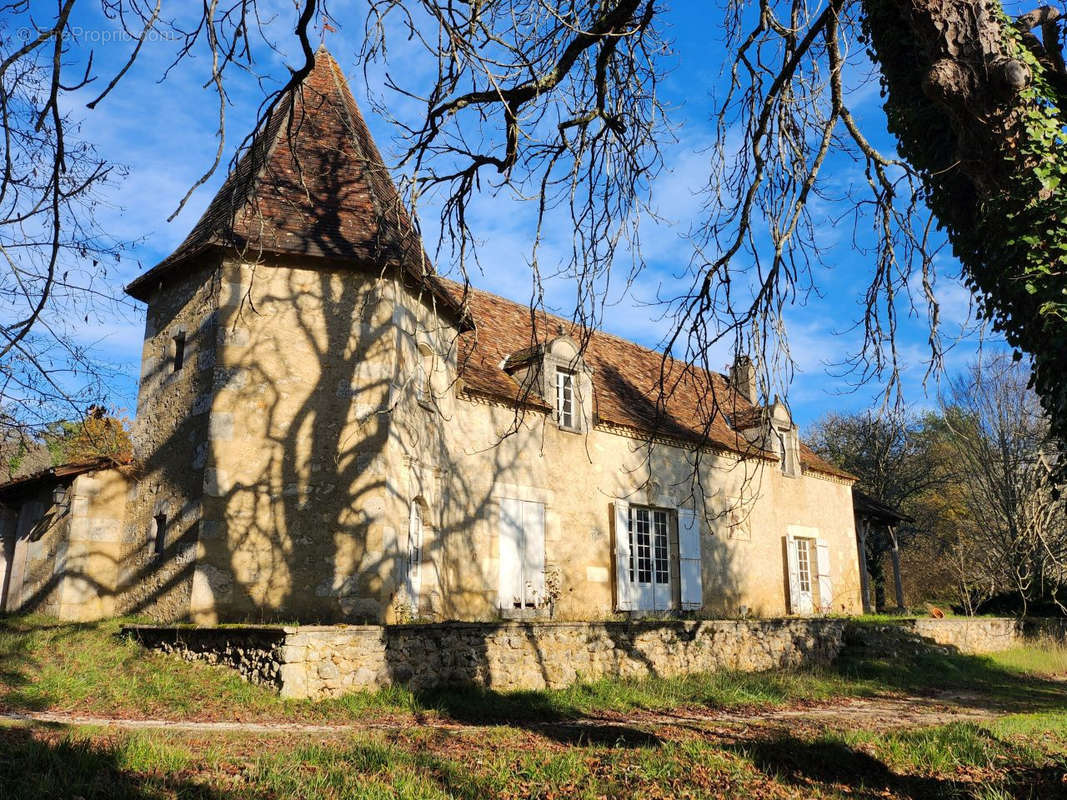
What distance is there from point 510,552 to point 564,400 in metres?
3.12

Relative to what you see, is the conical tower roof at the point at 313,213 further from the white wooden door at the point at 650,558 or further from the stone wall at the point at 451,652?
the white wooden door at the point at 650,558

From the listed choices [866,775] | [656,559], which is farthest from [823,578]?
[866,775]

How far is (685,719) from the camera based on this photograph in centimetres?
831

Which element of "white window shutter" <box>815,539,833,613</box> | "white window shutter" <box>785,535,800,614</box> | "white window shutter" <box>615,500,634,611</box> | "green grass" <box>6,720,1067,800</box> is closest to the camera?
"green grass" <box>6,720,1067,800</box>

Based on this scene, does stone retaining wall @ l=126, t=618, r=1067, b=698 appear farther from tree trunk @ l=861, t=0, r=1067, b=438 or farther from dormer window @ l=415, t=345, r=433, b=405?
tree trunk @ l=861, t=0, r=1067, b=438

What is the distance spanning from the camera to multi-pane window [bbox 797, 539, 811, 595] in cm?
1838

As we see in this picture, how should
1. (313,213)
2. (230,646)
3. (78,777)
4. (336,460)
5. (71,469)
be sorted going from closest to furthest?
(78,777)
(230,646)
(336,460)
(71,469)
(313,213)

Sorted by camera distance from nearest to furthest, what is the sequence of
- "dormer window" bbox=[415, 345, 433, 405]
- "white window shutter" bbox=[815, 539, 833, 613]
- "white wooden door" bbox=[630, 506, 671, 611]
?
1. "dormer window" bbox=[415, 345, 433, 405]
2. "white wooden door" bbox=[630, 506, 671, 611]
3. "white window shutter" bbox=[815, 539, 833, 613]

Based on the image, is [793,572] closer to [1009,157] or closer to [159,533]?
[159,533]

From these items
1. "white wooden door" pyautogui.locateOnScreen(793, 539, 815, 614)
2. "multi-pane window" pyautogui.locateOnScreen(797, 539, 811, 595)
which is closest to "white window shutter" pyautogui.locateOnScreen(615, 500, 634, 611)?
"white wooden door" pyautogui.locateOnScreen(793, 539, 815, 614)

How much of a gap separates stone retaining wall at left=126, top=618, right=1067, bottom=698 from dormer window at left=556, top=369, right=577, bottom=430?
14.2ft

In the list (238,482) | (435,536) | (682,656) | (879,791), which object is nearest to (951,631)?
(682,656)

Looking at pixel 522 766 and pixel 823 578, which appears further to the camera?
pixel 823 578

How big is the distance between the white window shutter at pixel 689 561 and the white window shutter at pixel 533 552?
11.1 feet
